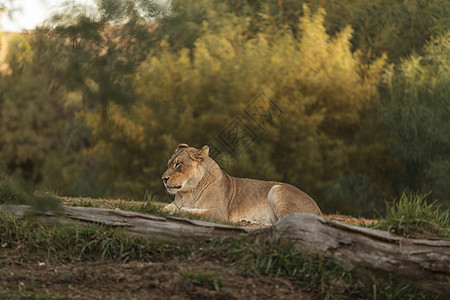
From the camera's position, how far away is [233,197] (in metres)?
7.08

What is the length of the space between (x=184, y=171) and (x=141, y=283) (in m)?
2.72

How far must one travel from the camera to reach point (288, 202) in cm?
664

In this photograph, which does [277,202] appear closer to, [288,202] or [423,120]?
[288,202]

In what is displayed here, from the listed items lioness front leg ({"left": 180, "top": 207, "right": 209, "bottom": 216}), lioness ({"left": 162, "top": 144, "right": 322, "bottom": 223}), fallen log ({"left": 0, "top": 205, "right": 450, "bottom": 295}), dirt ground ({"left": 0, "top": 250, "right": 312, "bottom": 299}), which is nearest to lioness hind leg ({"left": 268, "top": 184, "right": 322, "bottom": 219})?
lioness ({"left": 162, "top": 144, "right": 322, "bottom": 223})

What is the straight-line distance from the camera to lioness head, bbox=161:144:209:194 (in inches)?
261

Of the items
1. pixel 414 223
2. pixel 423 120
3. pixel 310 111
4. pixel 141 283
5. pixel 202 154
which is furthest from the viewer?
pixel 310 111

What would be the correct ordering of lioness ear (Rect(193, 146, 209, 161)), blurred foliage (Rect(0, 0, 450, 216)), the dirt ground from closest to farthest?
the dirt ground < lioness ear (Rect(193, 146, 209, 161)) < blurred foliage (Rect(0, 0, 450, 216))

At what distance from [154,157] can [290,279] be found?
12.1 m

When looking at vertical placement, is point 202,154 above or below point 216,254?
below

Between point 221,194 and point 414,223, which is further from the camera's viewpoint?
point 221,194

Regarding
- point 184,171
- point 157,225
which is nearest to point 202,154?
point 184,171

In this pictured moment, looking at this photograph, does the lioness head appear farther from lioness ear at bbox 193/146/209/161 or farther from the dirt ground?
the dirt ground

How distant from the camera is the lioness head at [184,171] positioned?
261 inches

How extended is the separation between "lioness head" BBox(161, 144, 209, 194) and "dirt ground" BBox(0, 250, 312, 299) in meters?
2.26
